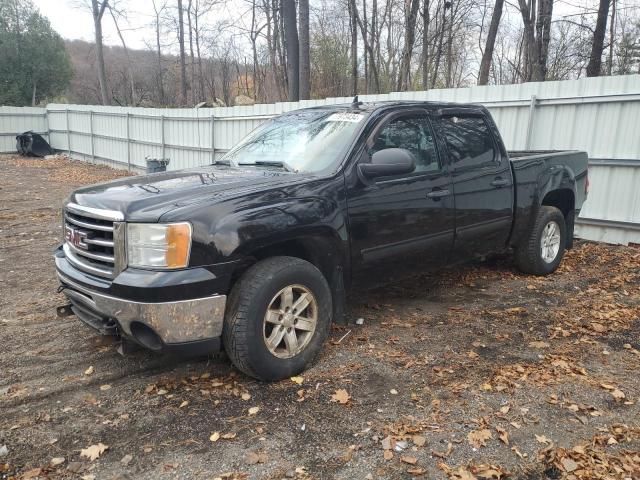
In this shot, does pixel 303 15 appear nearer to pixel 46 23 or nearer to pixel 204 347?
pixel 204 347

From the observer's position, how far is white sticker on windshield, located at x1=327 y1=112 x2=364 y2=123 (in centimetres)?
428

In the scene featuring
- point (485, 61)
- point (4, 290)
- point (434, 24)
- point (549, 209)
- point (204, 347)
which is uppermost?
point (434, 24)

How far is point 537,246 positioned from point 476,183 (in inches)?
57.7

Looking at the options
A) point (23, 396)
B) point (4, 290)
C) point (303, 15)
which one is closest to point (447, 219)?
point (23, 396)

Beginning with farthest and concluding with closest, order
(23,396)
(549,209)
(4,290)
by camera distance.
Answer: (549,209)
(4,290)
(23,396)

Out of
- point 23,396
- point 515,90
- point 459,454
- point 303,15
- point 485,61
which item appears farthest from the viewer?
point 485,61

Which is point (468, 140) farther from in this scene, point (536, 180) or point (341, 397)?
point (341, 397)

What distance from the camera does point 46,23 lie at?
124 feet

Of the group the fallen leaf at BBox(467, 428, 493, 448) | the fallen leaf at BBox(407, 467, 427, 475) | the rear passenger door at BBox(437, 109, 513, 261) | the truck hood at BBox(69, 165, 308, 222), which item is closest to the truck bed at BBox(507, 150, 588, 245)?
the rear passenger door at BBox(437, 109, 513, 261)

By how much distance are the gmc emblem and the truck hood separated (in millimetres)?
196

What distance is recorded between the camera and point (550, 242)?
20.1ft

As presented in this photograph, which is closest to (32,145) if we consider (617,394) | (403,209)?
(403,209)

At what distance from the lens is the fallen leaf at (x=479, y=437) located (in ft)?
9.37

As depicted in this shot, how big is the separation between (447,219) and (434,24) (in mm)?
25764
